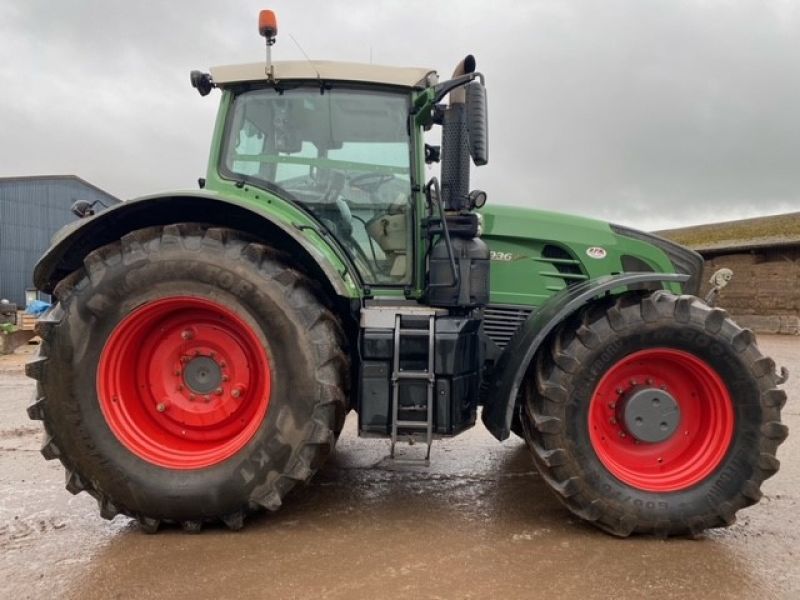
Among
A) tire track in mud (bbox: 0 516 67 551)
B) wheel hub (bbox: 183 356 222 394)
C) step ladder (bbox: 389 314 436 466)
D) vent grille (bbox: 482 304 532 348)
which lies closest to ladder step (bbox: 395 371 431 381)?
step ladder (bbox: 389 314 436 466)

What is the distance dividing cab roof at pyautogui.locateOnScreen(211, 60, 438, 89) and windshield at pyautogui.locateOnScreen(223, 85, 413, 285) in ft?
0.23

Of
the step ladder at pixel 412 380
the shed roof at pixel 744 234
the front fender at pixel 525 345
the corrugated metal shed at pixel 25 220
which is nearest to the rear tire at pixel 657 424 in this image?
the front fender at pixel 525 345

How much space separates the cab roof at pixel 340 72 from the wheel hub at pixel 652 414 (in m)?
1.98

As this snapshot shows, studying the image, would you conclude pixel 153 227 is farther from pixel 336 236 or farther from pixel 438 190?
pixel 438 190

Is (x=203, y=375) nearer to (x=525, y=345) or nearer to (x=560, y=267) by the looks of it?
(x=525, y=345)

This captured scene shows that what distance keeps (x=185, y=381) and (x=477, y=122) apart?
187 centimetres

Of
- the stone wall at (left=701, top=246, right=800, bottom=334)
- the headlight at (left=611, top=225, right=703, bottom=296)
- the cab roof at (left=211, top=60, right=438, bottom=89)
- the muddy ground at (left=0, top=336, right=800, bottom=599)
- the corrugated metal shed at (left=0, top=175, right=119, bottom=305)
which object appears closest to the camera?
the muddy ground at (left=0, top=336, right=800, bottom=599)

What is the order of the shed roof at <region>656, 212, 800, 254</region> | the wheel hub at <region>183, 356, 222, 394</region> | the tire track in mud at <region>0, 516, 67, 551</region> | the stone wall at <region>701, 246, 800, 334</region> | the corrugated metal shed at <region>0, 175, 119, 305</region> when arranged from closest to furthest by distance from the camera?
the tire track in mud at <region>0, 516, 67, 551</region> < the wheel hub at <region>183, 356, 222, 394</region> < the stone wall at <region>701, 246, 800, 334</region> < the shed roof at <region>656, 212, 800, 254</region> < the corrugated metal shed at <region>0, 175, 119, 305</region>

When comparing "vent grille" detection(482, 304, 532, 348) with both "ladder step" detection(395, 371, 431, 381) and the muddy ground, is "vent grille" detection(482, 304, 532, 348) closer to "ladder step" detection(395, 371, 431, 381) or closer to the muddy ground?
"ladder step" detection(395, 371, 431, 381)

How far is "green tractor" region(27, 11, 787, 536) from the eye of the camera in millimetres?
2633

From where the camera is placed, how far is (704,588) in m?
2.23

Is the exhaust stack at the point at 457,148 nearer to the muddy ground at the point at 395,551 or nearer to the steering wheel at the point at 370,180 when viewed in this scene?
the steering wheel at the point at 370,180

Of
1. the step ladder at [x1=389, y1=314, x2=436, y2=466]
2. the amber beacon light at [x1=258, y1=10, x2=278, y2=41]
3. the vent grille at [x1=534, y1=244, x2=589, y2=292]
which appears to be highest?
the amber beacon light at [x1=258, y1=10, x2=278, y2=41]

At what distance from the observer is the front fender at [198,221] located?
8.77ft
